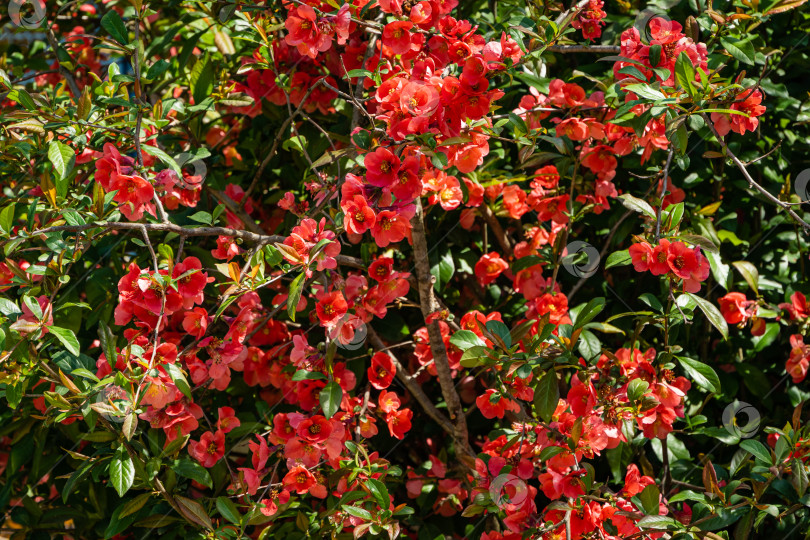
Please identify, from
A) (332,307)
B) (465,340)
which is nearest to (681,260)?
(465,340)

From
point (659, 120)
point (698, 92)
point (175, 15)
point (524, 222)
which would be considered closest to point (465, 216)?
point (524, 222)

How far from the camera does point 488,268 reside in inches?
64.6

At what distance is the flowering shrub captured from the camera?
1264 mm

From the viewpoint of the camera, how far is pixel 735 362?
1.67 m

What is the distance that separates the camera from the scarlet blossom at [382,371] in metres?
1.52

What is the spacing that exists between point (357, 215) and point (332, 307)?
194 mm

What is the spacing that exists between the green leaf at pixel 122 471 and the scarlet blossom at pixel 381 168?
25.8 inches

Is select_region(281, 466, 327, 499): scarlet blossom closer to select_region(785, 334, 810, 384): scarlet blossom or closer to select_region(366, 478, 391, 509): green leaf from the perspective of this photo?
select_region(366, 478, 391, 509): green leaf

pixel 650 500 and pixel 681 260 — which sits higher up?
pixel 681 260

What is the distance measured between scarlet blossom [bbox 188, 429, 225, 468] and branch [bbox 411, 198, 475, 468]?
46cm

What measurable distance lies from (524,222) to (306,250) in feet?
2.62

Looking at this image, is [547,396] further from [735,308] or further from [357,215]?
[735,308]

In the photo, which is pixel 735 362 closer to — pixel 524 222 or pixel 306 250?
pixel 524 222

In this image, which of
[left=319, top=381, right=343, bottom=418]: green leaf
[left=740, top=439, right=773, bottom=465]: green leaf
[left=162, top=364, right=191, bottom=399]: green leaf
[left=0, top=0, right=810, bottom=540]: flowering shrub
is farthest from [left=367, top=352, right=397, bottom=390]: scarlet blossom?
[left=740, top=439, right=773, bottom=465]: green leaf
